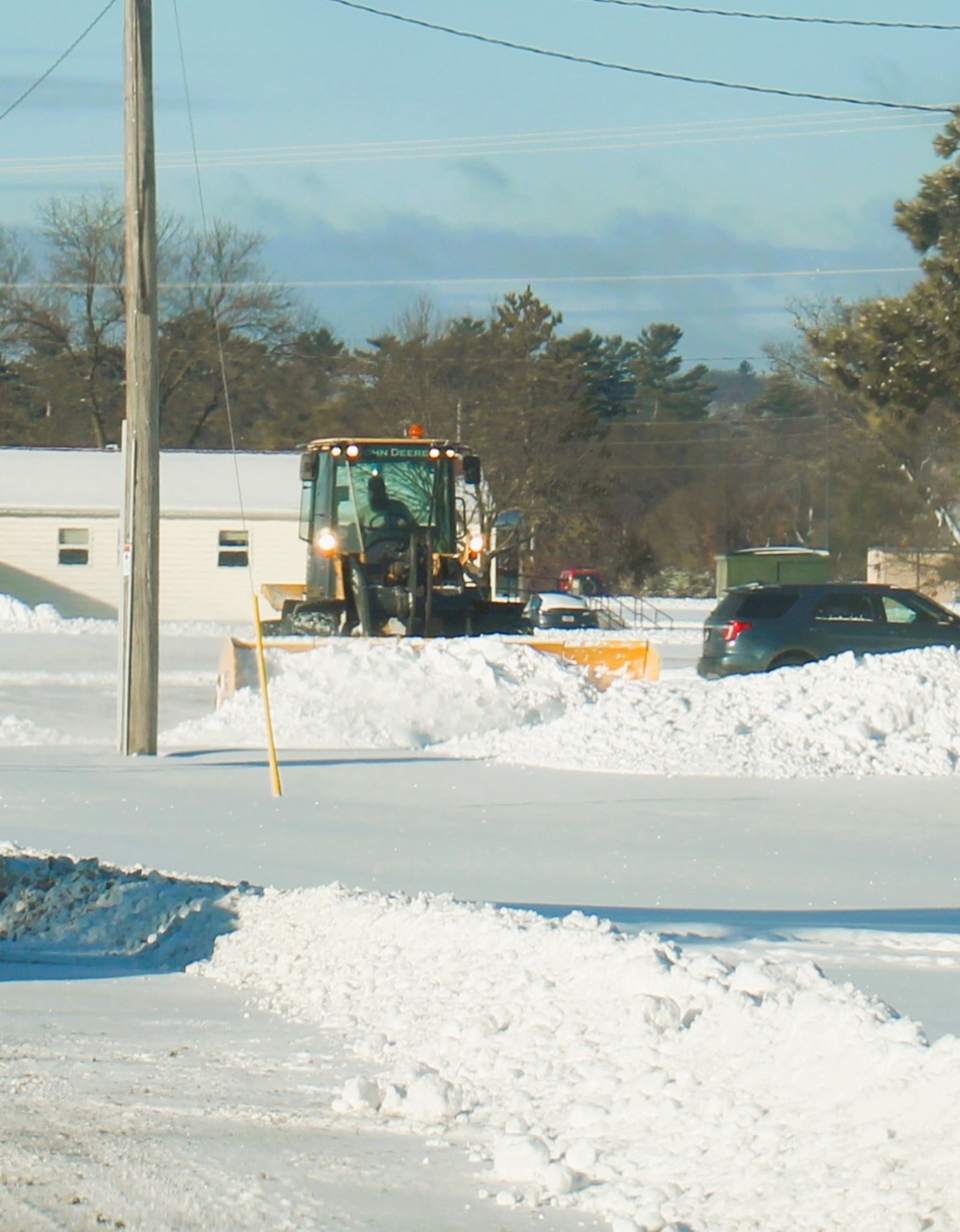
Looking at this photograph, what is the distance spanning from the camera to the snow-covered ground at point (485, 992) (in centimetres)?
446

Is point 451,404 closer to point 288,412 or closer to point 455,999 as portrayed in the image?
point 288,412

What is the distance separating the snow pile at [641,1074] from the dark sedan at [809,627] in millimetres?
14830

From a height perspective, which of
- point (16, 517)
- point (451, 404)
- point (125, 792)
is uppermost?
point (451, 404)

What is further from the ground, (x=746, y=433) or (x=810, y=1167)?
(x=746, y=433)

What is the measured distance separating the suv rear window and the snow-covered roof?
66.9 ft

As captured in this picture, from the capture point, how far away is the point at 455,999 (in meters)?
6.25

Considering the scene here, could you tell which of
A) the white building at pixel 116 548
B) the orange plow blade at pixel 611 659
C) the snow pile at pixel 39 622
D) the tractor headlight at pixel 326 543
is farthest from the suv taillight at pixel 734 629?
the white building at pixel 116 548

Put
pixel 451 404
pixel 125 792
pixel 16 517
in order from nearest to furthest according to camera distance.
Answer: pixel 125 792 < pixel 16 517 < pixel 451 404

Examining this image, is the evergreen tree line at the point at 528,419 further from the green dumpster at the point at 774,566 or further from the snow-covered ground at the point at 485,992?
the snow-covered ground at the point at 485,992

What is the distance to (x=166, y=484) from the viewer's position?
4188cm

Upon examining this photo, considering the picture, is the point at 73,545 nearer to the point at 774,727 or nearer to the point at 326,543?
the point at 326,543

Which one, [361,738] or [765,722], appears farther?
[361,738]

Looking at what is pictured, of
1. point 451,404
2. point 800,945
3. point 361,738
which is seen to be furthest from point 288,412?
point 800,945

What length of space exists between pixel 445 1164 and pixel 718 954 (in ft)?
7.61
